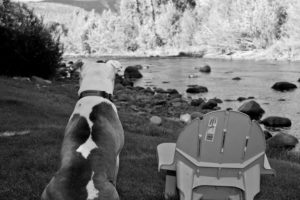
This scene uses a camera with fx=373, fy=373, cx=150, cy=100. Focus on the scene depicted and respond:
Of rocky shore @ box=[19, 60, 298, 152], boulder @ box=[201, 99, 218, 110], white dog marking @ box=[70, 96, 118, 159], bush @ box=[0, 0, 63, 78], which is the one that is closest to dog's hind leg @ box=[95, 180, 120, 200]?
white dog marking @ box=[70, 96, 118, 159]

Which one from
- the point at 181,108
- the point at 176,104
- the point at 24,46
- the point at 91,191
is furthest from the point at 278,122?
the point at 91,191

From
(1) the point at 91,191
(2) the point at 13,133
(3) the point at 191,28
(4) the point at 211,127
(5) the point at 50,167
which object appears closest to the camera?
(1) the point at 91,191

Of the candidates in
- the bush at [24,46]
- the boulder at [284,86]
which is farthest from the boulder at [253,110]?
the bush at [24,46]

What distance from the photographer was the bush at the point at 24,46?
24.4m

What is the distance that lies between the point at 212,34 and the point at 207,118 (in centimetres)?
12478

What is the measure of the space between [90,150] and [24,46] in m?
22.2

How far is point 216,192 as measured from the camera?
204 inches

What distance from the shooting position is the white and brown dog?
3996 millimetres

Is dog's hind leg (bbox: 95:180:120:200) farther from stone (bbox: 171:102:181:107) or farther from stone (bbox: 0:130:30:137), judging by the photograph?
stone (bbox: 171:102:181:107)

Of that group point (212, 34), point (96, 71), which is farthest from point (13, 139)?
point (212, 34)

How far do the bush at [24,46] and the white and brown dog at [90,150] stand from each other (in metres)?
20.4

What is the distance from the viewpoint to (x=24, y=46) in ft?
81.2

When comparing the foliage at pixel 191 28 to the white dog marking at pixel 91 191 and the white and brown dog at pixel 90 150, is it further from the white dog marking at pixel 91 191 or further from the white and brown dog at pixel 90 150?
the white dog marking at pixel 91 191

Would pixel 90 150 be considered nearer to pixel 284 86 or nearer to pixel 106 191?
pixel 106 191
